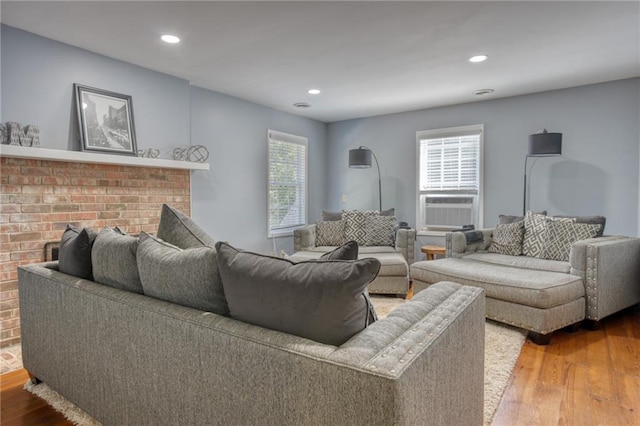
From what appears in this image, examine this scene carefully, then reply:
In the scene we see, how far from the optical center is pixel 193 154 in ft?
13.0

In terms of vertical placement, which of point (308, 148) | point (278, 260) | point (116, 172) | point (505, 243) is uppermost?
point (308, 148)

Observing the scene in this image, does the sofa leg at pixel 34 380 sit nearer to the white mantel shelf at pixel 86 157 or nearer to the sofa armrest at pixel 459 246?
the white mantel shelf at pixel 86 157

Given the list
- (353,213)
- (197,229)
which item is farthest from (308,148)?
(197,229)

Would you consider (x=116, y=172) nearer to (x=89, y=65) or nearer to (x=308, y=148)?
(x=89, y=65)

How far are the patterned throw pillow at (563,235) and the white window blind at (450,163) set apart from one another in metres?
1.44

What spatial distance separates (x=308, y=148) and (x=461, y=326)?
475 centimetres

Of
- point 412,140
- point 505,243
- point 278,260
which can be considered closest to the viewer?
point 278,260

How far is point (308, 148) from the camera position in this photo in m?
5.68

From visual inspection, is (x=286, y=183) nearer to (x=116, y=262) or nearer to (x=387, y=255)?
(x=387, y=255)

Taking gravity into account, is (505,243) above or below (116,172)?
below

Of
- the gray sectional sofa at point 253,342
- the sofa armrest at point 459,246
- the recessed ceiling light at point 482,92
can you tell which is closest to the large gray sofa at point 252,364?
the gray sectional sofa at point 253,342

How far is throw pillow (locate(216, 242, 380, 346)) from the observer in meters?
0.98

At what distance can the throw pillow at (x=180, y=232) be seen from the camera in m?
1.70

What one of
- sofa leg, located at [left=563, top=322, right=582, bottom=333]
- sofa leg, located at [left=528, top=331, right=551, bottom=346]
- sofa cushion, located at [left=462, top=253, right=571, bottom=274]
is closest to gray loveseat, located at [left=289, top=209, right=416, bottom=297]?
sofa cushion, located at [left=462, top=253, right=571, bottom=274]
